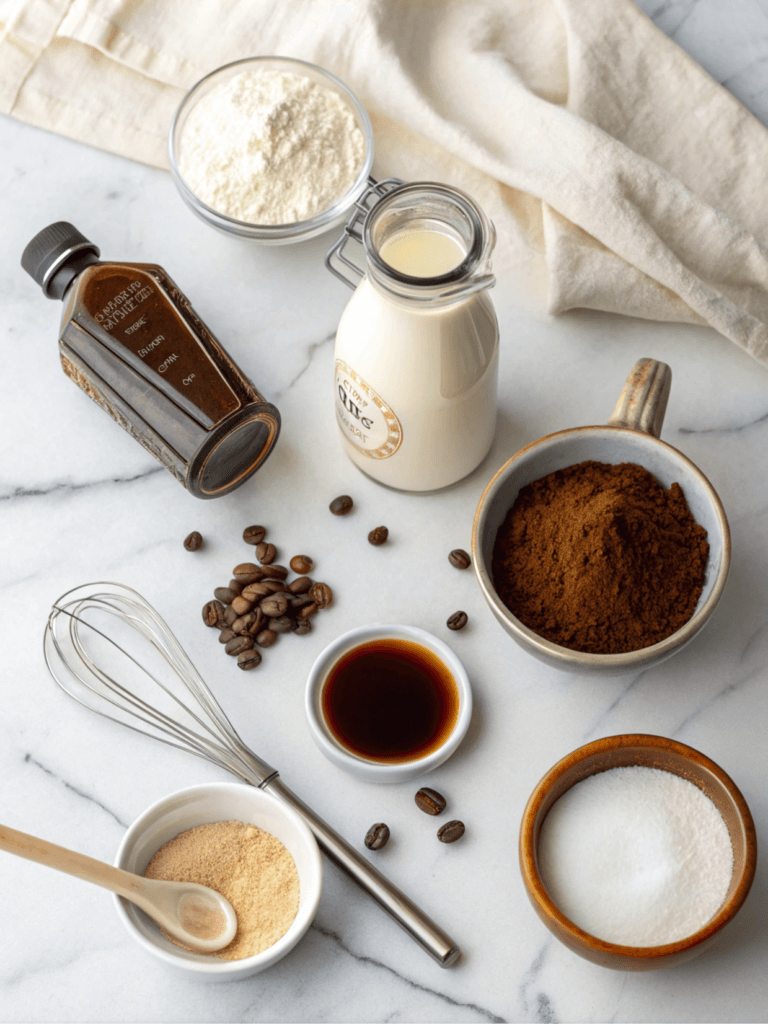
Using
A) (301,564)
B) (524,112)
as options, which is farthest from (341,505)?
(524,112)

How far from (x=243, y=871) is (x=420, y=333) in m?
0.57

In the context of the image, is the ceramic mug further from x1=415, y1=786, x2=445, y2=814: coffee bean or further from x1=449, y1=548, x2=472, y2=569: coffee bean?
x1=415, y1=786, x2=445, y2=814: coffee bean

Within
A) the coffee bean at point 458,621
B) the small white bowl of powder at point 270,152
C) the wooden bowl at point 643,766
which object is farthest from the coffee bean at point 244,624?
the small white bowl of powder at point 270,152

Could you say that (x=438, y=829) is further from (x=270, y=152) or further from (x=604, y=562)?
(x=270, y=152)

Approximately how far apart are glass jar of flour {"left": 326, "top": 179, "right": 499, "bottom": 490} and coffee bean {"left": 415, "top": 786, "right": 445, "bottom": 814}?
0.35 metres

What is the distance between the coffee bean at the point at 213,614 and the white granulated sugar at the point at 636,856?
1.37 ft

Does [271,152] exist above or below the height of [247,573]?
above

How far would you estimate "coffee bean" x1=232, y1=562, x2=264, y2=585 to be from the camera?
107cm

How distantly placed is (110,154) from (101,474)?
0.45m

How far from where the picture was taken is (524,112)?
115 cm

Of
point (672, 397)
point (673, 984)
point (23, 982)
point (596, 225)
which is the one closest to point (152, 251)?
point (596, 225)

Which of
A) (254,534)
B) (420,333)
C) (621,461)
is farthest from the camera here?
(254,534)

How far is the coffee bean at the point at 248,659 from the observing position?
41.1 inches

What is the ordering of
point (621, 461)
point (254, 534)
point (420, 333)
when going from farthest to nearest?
point (254, 534)
point (621, 461)
point (420, 333)
